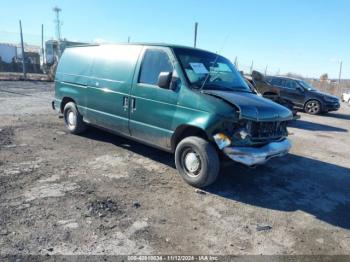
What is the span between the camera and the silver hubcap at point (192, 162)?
477 centimetres

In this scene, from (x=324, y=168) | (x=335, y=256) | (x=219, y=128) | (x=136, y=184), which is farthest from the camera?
(x=324, y=168)

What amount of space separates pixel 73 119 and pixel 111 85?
1841 millimetres

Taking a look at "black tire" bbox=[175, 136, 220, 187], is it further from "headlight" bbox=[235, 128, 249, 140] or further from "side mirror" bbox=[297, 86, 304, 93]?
"side mirror" bbox=[297, 86, 304, 93]

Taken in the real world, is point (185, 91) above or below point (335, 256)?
above

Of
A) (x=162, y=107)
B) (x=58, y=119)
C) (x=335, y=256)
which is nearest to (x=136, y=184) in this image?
(x=162, y=107)

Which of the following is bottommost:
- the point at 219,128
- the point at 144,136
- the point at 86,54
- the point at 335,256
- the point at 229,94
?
the point at 335,256

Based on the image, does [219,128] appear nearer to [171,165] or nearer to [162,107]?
[162,107]

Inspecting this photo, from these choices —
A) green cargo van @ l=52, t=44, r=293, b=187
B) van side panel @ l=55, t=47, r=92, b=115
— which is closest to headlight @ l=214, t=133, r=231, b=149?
green cargo van @ l=52, t=44, r=293, b=187

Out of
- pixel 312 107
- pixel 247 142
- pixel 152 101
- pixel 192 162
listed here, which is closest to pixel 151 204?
pixel 192 162

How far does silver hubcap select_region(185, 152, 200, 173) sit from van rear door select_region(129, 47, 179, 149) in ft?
1.59

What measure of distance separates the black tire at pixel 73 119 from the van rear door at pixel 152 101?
1987mm

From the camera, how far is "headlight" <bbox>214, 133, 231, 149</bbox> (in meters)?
4.40

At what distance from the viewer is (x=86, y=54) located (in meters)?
6.91

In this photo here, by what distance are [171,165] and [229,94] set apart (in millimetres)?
1749
